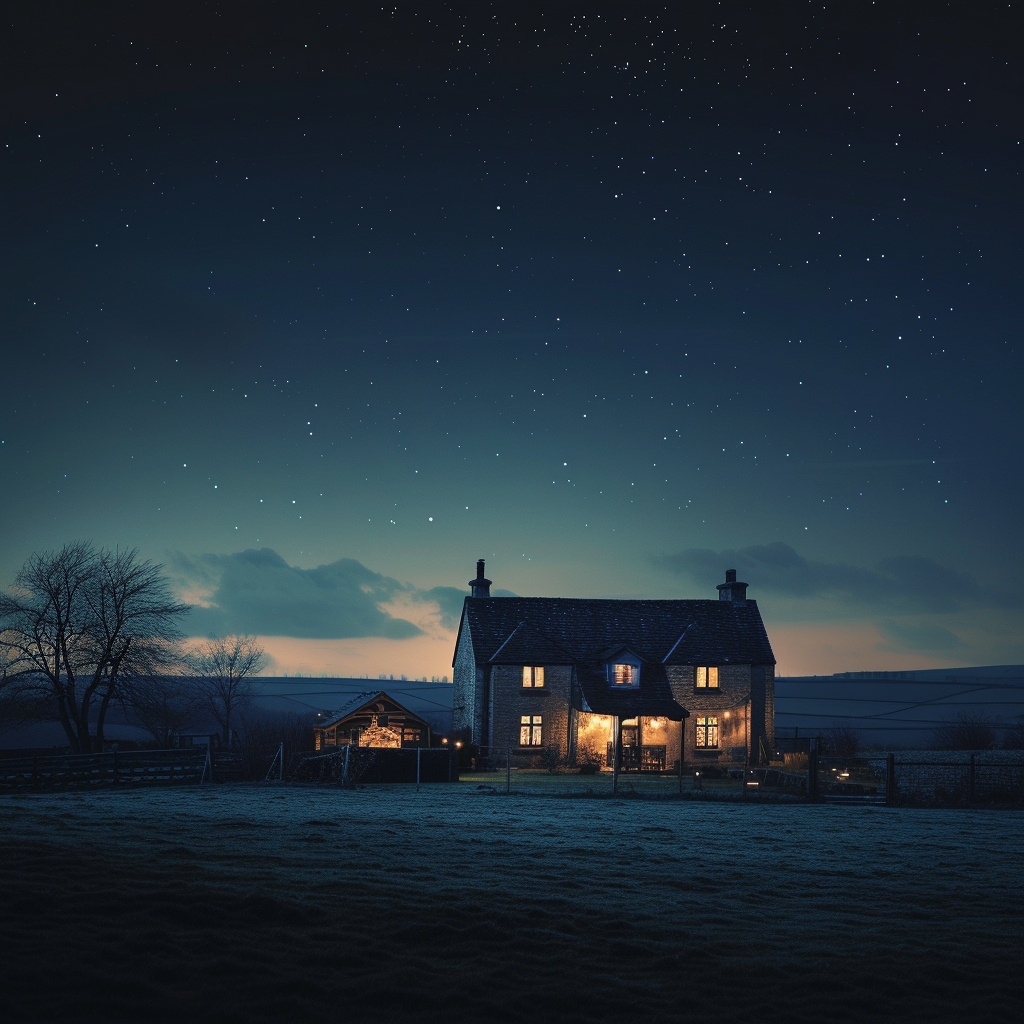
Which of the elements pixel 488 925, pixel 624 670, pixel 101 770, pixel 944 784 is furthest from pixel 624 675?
pixel 488 925

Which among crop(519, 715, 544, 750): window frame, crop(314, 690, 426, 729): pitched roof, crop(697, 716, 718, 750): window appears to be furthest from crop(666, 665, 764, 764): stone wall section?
crop(314, 690, 426, 729): pitched roof

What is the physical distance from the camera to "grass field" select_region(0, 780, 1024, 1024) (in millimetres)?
7746

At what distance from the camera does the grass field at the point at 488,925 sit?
7746 millimetres

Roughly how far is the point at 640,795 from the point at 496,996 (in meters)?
22.5

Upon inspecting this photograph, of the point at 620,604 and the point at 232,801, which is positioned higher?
the point at 620,604

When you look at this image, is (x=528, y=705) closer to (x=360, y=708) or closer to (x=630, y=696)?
(x=630, y=696)

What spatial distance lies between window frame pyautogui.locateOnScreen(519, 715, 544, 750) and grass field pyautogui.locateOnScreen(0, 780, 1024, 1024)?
84.3ft

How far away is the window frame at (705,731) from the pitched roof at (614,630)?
115 inches

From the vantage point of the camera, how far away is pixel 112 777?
32594 mm

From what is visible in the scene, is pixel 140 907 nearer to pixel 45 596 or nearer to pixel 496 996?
pixel 496 996

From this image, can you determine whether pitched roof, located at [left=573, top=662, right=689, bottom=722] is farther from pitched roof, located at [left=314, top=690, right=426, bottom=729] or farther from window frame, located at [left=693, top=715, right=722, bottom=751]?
pitched roof, located at [left=314, top=690, right=426, bottom=729]

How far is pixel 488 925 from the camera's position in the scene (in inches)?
396

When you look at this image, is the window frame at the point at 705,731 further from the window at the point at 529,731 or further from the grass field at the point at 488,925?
the grass field at the point at 488,925

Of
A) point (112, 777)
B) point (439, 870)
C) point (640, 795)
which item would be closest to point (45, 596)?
point (112, 777)
